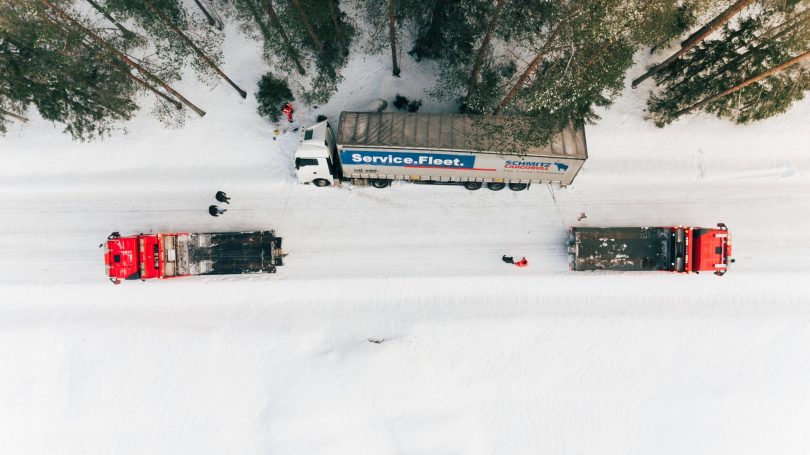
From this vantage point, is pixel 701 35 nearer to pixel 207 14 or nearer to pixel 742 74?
pixel 742 74

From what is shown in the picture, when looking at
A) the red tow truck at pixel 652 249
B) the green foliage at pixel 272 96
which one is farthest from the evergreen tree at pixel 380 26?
the red tow truck at pixel 652 249

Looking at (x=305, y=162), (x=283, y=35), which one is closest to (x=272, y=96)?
(x=283, y=35)

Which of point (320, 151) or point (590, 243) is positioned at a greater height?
point (320, 151)

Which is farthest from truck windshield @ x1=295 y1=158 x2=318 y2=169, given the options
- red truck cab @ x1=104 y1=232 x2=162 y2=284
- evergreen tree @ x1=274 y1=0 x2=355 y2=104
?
red truck cab @ x1=104 y1=232 x2=162 y2=284

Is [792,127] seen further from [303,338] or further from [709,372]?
[303,338]

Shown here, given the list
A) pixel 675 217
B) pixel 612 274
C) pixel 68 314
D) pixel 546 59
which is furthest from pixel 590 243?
pixel 68 314
